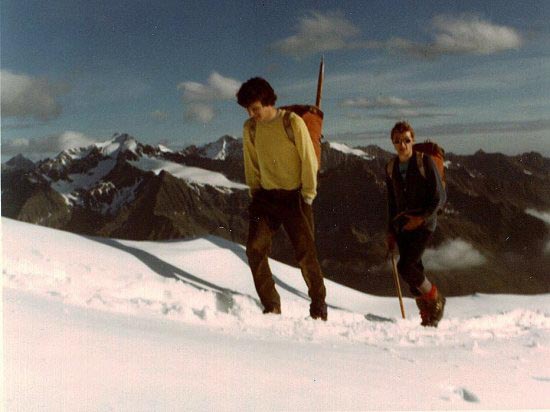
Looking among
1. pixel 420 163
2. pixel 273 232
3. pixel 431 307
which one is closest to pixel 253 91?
pixel 273 232

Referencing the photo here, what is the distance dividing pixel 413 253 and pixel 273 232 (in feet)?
4.30

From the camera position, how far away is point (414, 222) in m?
5.39

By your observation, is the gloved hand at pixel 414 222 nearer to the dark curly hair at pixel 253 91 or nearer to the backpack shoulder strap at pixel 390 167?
the backpack shoulder strap at pixel 390 167

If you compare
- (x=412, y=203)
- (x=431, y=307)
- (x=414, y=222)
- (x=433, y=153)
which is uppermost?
(x=433, y=153)

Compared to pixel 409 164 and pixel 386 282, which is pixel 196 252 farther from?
pixel 386 282

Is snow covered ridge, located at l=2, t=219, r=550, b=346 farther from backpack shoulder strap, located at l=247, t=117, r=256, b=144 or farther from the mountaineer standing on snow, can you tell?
backpack shoulder strap, located at l=247, t=117, r=256, b=144

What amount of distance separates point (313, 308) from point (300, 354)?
1.72m

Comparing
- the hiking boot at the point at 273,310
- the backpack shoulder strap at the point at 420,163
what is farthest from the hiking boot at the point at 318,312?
the backpack shoulder strap at the point at 420,163

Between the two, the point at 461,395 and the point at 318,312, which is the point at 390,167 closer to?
the point at 318,312

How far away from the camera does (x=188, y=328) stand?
3.99m

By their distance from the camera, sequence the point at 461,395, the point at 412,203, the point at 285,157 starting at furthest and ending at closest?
the point at 412,203 < the point at 285,157 < the point at 461,395

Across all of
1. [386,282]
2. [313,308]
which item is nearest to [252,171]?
[313,308]

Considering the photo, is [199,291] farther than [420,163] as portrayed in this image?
Yes

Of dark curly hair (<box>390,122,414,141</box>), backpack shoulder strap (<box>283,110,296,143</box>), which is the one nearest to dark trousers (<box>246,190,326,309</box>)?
backpack shoulder strap (<box>283,110,296,143</box>)
